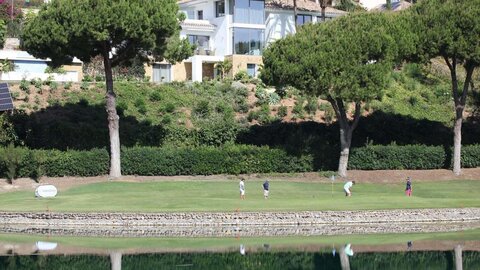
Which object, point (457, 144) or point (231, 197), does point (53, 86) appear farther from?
point (457, 144)

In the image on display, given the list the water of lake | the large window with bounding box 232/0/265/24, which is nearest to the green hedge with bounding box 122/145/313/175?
the water of lake

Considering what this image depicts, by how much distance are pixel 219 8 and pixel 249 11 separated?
3174 millimetres

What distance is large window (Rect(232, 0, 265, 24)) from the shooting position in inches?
3514

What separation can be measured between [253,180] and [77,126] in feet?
42.6

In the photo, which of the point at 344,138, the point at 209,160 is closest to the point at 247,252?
the point at 209,160

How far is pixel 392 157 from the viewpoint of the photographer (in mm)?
64000

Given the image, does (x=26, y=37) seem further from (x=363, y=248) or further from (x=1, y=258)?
(x=363, y=248)

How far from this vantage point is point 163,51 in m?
58.2

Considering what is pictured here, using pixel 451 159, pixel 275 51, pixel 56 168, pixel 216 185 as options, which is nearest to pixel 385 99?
pixel 451 159

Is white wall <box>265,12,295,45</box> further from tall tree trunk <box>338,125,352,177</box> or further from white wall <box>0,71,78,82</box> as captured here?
tall tree trunk <box>338,125,352,177</box>

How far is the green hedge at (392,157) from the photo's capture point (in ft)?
209

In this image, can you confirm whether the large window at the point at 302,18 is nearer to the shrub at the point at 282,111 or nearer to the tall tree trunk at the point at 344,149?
the shrub at the point at 282,111

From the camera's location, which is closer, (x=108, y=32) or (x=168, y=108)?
(x=108, y=32)

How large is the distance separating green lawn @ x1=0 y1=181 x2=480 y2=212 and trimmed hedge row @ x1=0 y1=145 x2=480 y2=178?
247 centimetres
